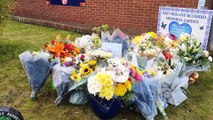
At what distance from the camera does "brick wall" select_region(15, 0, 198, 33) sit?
6.75 m

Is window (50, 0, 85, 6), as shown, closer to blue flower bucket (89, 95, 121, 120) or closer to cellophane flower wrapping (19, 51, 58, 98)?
cellophane flower wrapping (19, 51, 58, 98)

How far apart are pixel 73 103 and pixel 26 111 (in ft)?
1.95

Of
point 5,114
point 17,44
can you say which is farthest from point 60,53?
point 17,44

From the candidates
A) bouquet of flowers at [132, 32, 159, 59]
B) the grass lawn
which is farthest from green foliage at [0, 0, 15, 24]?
bouquet of flowers at [132, 32, 159, 59]

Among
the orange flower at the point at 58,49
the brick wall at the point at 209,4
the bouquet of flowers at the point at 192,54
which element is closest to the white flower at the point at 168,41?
the bouquet of flowers at the point at 192,54

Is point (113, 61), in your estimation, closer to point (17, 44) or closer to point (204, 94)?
point (204, 94)

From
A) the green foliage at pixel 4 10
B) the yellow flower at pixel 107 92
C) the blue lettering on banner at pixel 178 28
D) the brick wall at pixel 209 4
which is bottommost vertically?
the yellow flower at pixel 107 92

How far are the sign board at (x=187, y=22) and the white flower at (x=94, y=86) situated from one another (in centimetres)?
247

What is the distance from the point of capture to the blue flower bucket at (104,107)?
344 cm

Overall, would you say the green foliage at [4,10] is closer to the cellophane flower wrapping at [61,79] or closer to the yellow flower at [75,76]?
the cellophane flower wrapping at [61,79]

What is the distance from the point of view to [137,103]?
3535 mm

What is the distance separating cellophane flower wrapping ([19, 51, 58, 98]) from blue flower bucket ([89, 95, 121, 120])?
722mm

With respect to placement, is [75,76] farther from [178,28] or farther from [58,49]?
[178,28]

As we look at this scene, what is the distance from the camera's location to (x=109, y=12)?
7.40 metres
